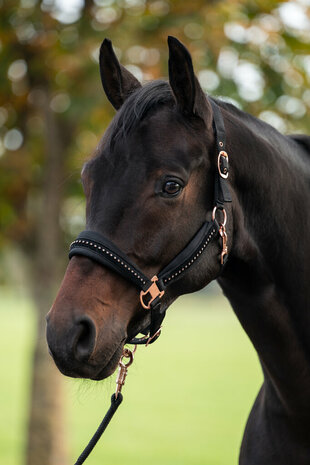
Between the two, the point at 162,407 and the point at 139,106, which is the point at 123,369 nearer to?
the point at 139,106

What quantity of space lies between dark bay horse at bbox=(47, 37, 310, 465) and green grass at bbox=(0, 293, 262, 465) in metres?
0.53

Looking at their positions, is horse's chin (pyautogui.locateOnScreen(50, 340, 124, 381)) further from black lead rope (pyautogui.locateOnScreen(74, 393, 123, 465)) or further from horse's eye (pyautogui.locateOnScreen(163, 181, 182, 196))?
horse's eye (pyautogui.locateOnScreen(163, 181, 182, 196))

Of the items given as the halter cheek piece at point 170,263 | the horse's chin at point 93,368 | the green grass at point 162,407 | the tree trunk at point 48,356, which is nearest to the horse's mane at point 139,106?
the halter cheek piece at point 170,263

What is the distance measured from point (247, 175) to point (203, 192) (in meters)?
0.30

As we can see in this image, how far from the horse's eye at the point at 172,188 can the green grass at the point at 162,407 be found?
2.95ft

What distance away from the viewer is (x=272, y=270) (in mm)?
2859

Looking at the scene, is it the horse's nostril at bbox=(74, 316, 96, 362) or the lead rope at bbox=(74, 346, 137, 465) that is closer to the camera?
the horse's nostril at bbox=(74, 316, 96, 362)

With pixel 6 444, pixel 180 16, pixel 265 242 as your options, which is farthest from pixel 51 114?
pixel 6 444

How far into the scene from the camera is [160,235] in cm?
248

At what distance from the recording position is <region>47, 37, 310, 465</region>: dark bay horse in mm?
2373

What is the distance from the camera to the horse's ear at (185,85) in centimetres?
253

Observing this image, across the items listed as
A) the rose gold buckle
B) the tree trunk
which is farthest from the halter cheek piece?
the tree trunk

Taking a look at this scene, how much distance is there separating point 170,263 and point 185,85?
0.74m

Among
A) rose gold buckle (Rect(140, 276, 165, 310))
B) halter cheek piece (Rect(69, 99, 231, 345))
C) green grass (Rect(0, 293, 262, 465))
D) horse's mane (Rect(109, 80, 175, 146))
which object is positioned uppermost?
horse's mane (Rect(109, 80, 175, 146))
